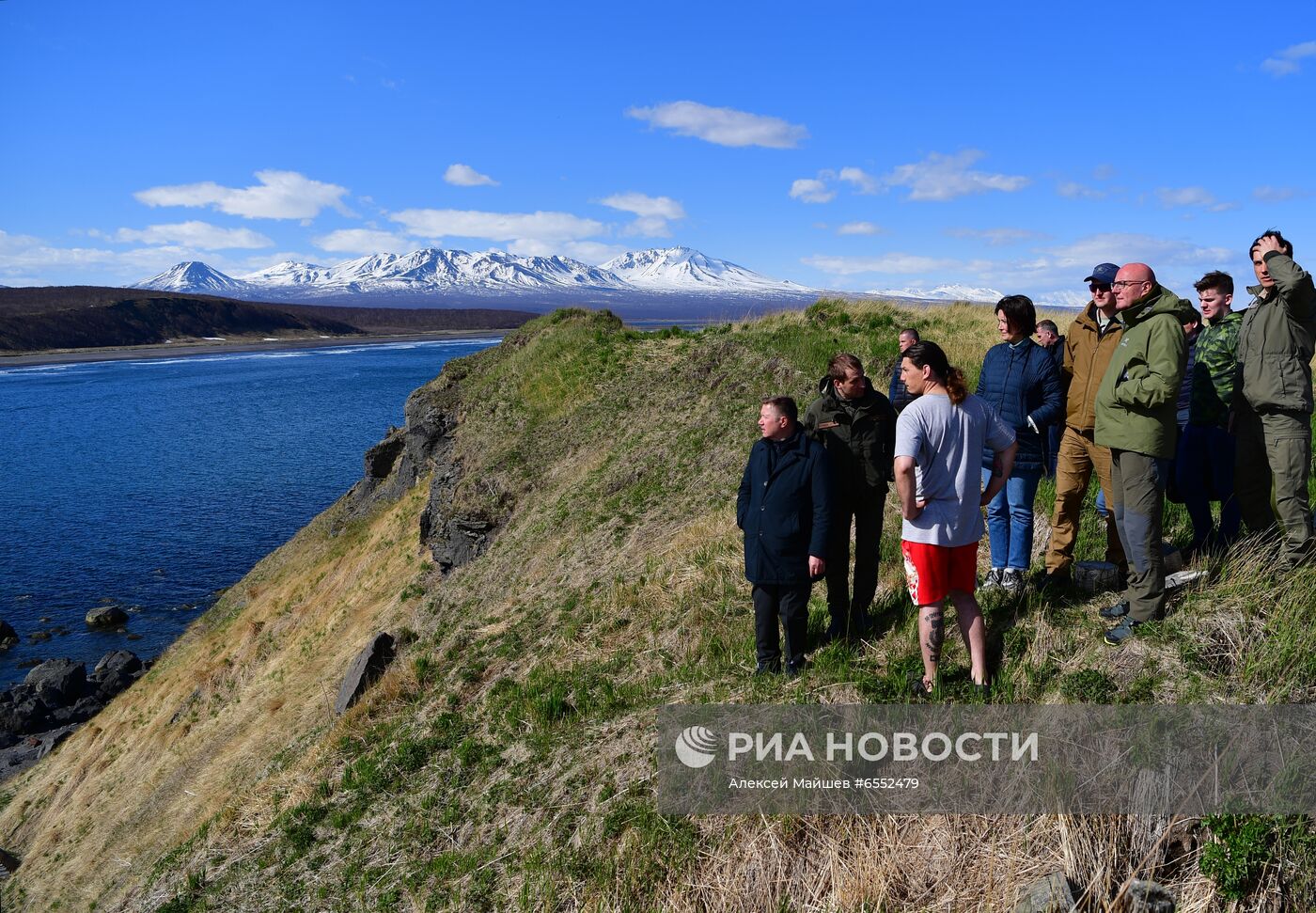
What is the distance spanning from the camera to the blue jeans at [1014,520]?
6516 mm

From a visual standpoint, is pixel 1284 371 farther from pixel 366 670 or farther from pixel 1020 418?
pixel 366 670

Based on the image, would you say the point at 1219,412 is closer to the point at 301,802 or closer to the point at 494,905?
the point at 494,905

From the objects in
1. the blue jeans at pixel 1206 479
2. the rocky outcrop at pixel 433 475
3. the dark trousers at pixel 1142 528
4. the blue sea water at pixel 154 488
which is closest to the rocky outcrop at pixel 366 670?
the rocky outcrop at pixel 433 475

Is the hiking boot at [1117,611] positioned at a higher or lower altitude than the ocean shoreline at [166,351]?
lower

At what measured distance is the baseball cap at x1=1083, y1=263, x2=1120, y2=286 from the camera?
21.1 ft

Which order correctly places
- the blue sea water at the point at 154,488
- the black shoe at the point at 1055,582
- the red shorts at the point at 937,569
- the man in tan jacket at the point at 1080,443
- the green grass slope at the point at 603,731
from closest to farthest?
the green grass slope at the point at 603,731 → the red shorts at the point at 937,569 → the man in tan jacket at the point at 1080,443 → the black shoe at the point at 1055,582 → the blue sea water at the point at 154,488

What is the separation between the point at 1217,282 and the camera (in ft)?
21.9

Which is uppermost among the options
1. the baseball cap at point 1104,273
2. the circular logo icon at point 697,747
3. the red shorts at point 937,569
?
the baseball cap at point 1104,273

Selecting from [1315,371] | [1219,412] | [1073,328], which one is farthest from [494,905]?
[1315,371]

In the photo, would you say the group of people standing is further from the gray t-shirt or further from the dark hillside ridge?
the dark hillside ridge

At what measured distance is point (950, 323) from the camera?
63.4ft

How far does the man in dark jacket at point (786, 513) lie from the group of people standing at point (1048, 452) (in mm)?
15

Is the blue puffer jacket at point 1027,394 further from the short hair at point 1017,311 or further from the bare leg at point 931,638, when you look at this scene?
the bare leg at point 931,638

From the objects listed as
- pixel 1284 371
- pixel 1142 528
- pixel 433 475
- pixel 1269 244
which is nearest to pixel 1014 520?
pixel 1142 528
